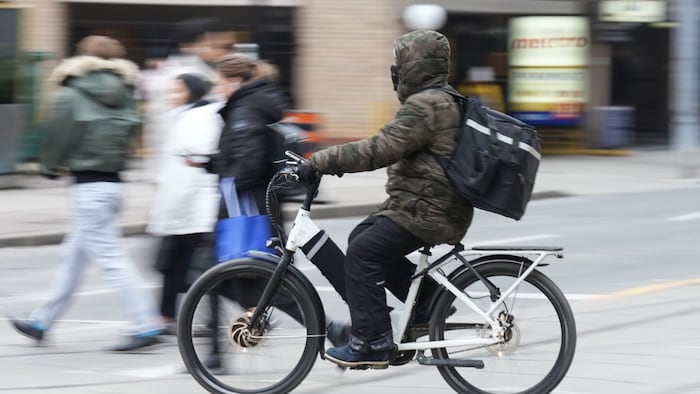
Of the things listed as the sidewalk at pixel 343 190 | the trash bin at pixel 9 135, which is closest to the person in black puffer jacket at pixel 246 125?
the sidewalk at pixel 343 190

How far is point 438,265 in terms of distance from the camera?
5.42 metres

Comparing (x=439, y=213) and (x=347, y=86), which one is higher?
(x=439, y=213)

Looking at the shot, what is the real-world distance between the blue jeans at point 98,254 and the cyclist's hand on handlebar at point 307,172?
2.04m

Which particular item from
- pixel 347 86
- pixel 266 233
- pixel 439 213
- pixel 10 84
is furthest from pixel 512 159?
pixel 347 86

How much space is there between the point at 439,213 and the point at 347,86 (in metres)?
16.9

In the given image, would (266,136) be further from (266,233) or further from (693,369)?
(693,369)

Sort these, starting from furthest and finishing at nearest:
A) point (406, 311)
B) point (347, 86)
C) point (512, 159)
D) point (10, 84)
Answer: point (347, 86) → point (10, 84) → point (406, 311) → point (512, 159)

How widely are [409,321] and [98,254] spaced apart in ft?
7.41

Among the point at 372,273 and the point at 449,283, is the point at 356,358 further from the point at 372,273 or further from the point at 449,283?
the point at 449,283

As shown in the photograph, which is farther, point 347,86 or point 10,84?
point 347,86

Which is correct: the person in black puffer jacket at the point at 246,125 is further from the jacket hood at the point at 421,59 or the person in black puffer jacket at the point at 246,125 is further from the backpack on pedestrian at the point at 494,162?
the backpack on pedestrian at the point at 494,162

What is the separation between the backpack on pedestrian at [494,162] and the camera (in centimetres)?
519

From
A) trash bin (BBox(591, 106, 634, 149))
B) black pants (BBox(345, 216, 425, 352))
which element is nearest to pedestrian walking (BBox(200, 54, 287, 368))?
black pants (BBox(345, 216, 425, 352))

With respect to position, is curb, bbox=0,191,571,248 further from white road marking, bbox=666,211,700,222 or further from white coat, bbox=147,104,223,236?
white coat, bbox=147,104,223,236
